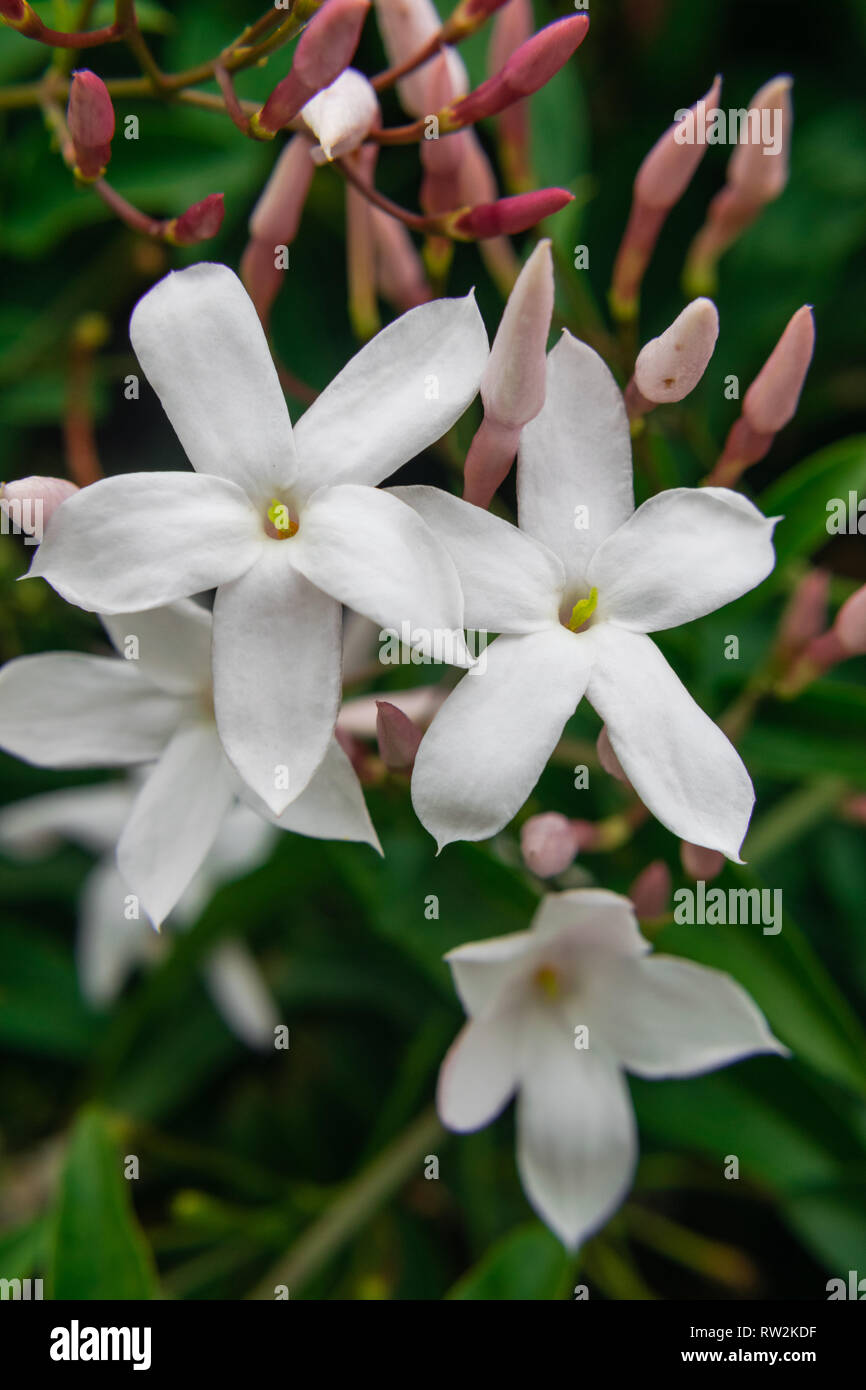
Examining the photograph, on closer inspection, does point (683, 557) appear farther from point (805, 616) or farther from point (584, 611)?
point (805, 616)

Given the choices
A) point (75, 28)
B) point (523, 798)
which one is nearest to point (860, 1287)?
point (523, 798)

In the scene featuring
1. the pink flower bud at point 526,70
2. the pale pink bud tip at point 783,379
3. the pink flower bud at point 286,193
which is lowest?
the pale pink bud tip at point 783,379

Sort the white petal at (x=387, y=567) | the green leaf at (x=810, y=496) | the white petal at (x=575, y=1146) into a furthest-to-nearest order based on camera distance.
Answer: the green leaf at (x=810, y=496) → the white petal at (x=575, y=1146) → the white petal at (x=387, y=567)

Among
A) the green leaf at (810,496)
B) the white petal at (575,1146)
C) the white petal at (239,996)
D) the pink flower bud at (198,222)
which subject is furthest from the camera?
the white petal at (239,996)

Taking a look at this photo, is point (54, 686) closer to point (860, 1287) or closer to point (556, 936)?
point (556, 936)

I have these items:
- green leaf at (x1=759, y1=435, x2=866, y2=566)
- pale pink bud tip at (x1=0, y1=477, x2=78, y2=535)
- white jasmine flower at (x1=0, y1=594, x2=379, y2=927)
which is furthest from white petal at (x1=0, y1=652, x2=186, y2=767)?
green leaf at (x1=759, y1=435, x2=866, y2=566)

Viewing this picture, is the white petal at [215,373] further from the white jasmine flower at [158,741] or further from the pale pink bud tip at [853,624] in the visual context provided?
the pale pink bud tip at [853,624]

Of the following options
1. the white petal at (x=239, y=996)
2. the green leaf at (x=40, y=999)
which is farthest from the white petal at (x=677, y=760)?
the green leaf at (x=40, y=999)

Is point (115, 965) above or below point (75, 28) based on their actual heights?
below
